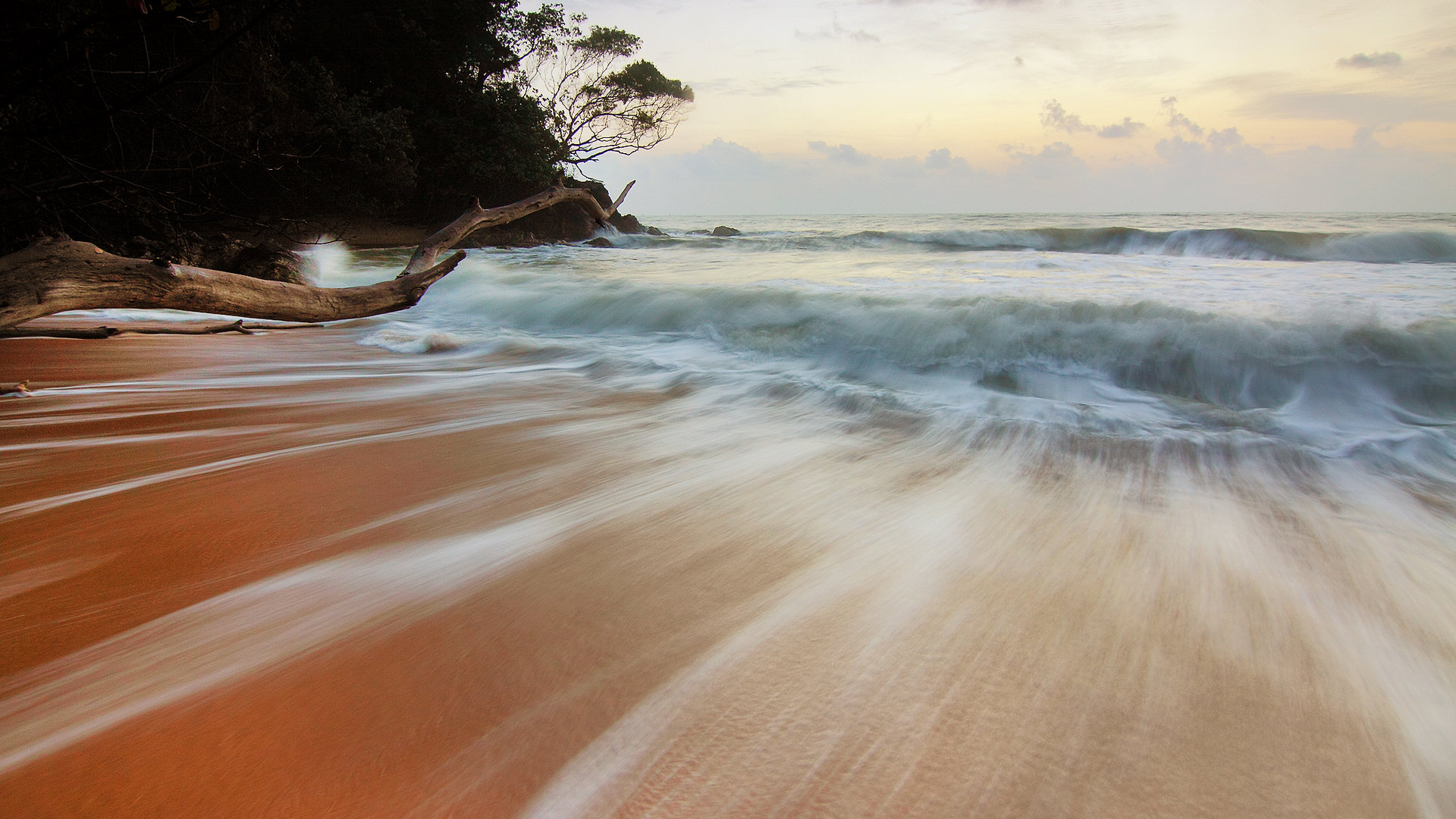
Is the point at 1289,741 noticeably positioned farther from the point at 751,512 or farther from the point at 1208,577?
the point at 751,512

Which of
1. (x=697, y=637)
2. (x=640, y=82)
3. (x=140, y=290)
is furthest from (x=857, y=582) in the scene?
(x=640, y=82)

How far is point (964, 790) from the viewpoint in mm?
957

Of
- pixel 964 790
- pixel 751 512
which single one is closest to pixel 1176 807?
pixel 964 790

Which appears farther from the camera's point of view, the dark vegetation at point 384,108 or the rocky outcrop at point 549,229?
the rocky outcrop at point 549,229

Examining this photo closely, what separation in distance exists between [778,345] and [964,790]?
12.3ft

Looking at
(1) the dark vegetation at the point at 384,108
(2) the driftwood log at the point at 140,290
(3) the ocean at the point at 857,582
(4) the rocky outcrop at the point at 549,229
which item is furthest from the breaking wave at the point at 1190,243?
(2) the driftwood log at the point at 140,290

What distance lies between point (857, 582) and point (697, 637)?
17.4 inches

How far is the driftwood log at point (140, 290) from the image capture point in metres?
2.63

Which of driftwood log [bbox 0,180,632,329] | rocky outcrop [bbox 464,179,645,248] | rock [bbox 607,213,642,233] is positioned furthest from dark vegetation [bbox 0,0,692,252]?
driftwood log [bbox 0,180,632,329]

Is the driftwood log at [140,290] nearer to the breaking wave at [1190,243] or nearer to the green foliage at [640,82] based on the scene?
the breaking wave at [1190,243]

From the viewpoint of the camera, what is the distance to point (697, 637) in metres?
1.30

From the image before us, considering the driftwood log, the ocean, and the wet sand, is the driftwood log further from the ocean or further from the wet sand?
the wet sand

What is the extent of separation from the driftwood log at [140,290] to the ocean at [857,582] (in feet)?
1.25

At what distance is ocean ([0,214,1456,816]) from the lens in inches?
39.3
